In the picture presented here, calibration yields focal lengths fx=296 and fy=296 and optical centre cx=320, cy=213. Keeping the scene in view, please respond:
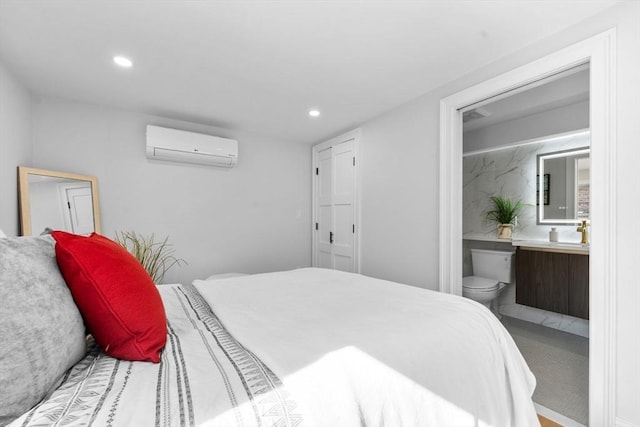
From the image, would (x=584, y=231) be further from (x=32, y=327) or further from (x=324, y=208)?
(x=32, y=327)

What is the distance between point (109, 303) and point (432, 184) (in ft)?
7.96

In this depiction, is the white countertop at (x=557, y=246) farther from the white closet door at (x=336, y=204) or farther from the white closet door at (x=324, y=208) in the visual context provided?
the white closet door at (x=324, y=208)

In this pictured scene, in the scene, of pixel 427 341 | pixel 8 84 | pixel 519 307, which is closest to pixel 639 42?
pixel 427 341

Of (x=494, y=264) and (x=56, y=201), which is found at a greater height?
(x=56, y=201)

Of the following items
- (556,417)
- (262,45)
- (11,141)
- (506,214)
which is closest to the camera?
(556,417)

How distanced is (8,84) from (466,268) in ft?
16.3

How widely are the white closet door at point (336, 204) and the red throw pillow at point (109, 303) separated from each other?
2760mm

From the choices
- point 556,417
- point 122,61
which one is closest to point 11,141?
point 122,61

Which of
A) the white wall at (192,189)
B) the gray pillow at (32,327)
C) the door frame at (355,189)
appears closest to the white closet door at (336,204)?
the door frame at (355,189)

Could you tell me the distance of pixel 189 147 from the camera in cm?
325

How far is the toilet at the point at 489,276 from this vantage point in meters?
3.17

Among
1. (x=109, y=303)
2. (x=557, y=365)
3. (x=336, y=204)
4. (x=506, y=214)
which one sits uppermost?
(x=336, y=204)

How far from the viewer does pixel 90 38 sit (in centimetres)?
187

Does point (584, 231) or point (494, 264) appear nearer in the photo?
point (584, 231)
